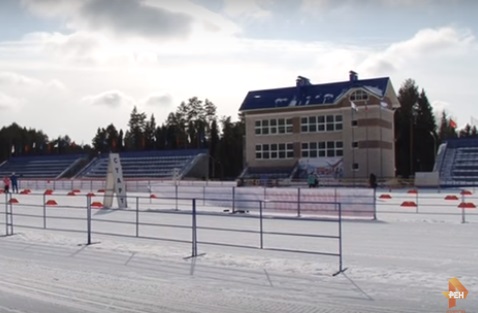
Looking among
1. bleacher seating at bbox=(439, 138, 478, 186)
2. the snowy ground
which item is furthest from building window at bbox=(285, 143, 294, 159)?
the snowy ground

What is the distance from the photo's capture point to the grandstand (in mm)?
53219

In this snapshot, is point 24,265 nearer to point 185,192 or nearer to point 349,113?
point 185,192

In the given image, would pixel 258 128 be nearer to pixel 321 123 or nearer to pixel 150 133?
pixel 321 123

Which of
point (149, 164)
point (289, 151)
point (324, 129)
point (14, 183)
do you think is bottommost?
Answer: point (14, 183)

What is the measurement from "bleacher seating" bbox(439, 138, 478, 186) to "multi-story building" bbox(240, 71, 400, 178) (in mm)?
7066

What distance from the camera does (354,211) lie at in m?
22.3

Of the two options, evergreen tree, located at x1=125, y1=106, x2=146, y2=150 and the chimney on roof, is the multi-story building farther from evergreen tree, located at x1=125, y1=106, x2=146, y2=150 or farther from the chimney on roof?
evergreen tree, located at x1=125, y1=106, x2=146, y2=150

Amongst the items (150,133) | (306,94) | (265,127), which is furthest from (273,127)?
(150,133)

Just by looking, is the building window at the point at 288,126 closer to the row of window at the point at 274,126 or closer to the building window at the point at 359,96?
the row of window at the point at 274,126

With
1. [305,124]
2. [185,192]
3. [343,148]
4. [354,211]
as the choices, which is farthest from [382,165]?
[354,211]

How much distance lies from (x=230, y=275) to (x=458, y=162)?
5204 cm

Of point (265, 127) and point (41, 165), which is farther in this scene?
point (41, 165)

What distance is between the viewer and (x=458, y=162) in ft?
188

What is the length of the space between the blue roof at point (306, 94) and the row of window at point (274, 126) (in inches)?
69.4
